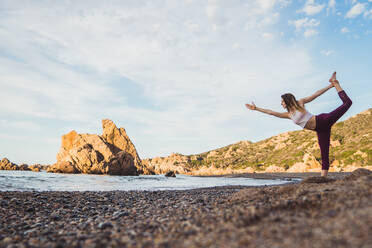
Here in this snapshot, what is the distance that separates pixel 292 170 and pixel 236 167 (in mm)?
33257

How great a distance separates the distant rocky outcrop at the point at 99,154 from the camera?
61.7 metres

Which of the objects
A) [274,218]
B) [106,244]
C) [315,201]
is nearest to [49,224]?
[106,244]

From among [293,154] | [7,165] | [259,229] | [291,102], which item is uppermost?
[293,154]

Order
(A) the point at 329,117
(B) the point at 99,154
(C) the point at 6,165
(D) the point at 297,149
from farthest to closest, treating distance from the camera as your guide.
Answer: (D) the point at 297,149 < (B) the point at 99,154 < (C) the point at 6,165 < (A) the point at 329,117

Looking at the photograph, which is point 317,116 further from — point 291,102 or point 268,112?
point 268,112

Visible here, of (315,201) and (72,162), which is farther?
(72,162)

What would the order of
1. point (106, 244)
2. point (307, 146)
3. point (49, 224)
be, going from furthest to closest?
1. point (307, 146)
2. point (49, 224)
3. point (106, 244)

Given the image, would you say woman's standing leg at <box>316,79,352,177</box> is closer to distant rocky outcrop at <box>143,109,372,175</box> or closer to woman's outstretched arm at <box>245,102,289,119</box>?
woman's outstretched arm at <box>245,102,289,119</box>

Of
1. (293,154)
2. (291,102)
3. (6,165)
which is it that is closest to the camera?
(291,102)

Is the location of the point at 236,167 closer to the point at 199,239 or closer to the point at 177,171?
the point at 177,171

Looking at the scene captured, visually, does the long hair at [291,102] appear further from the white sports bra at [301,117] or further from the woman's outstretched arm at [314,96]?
the woman's outstretched arm at [314,96]

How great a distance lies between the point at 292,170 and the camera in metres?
72.5

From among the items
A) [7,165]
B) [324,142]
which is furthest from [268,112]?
[7,165]

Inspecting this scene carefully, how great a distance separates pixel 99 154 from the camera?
80938 millimetres
